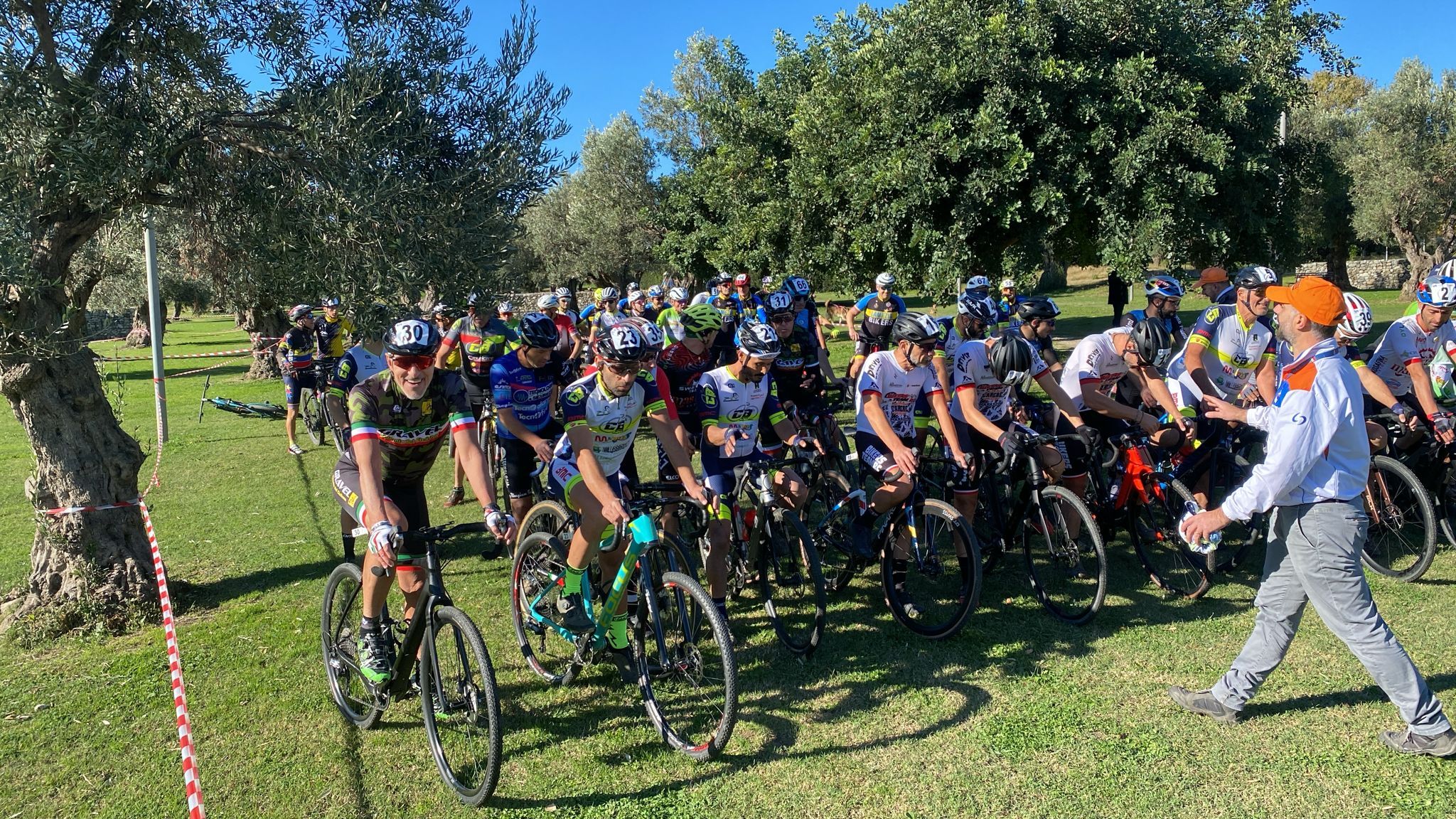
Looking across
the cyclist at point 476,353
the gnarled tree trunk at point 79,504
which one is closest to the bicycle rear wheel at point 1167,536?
the cyclist at point 476,353

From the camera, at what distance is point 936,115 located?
1451 cm

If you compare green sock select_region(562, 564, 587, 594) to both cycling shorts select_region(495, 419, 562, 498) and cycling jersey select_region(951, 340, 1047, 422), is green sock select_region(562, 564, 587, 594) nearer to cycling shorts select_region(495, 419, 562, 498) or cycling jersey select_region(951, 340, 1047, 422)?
cycling shorts select_region(495, 419, 562, 498)

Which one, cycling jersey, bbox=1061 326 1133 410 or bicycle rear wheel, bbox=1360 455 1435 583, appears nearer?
bicycle rear wheel, bbox=1360 455 1435 583

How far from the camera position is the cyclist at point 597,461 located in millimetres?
4719

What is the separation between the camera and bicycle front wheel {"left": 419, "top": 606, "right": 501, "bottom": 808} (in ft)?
12.7

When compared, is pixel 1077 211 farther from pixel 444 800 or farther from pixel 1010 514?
pixel 444 800

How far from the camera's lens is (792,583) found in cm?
599

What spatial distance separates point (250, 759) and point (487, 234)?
3352mm

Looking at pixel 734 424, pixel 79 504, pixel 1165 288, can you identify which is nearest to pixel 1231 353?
pixel 1165 288

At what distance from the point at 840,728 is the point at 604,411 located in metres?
2.24

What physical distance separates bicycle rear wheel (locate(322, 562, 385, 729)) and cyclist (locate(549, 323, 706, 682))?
1137 millimetres

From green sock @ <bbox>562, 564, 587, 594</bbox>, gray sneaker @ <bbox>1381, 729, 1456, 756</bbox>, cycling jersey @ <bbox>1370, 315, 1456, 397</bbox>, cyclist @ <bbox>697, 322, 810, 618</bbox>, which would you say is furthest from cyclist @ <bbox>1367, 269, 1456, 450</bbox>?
green sock @ <bbox>562, 564, 587, 594</bbox>

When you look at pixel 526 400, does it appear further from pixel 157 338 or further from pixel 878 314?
pixel 157 338

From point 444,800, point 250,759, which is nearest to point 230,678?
point 250,759
